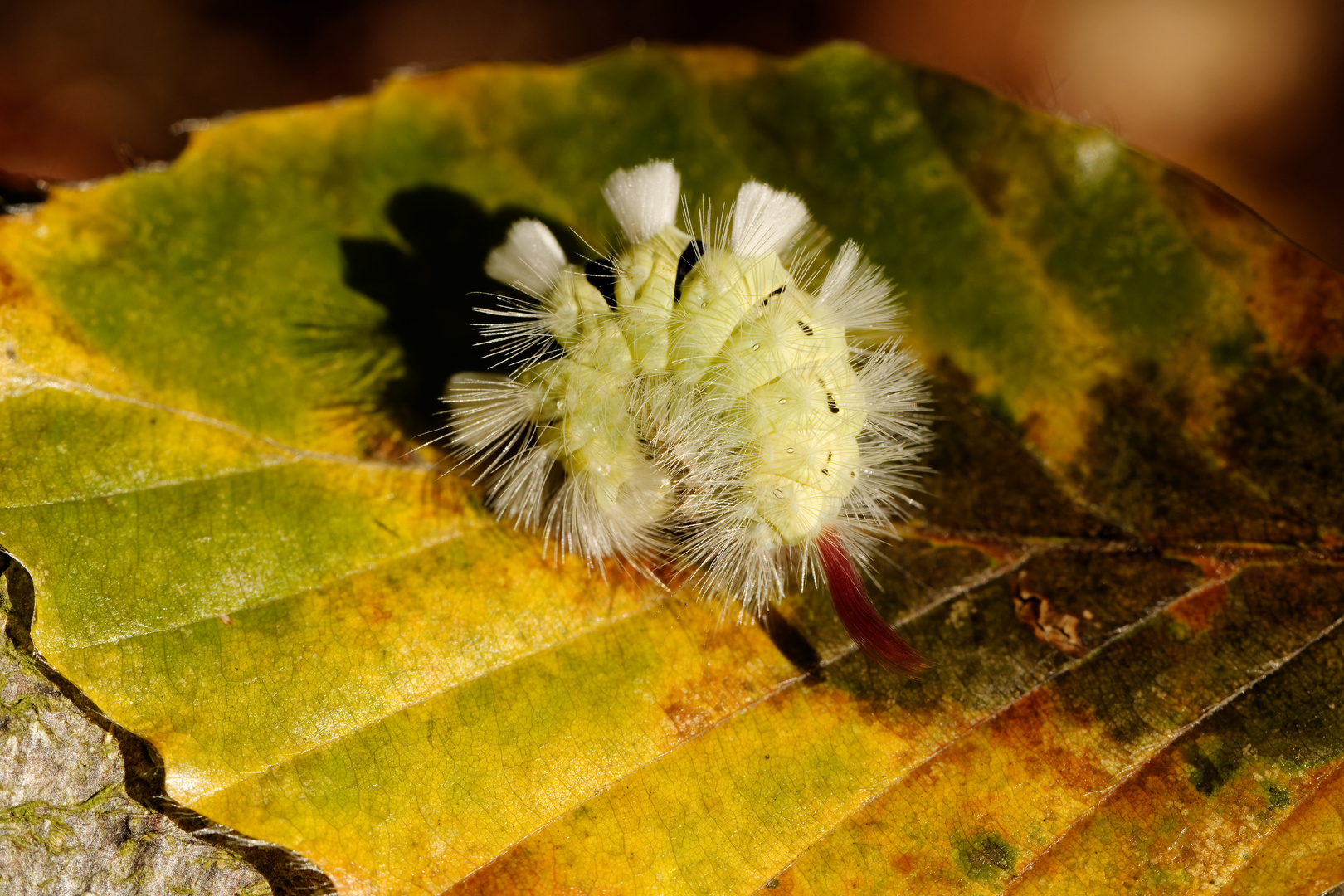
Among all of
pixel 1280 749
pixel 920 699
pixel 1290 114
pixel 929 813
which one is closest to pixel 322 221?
pixel 920 699

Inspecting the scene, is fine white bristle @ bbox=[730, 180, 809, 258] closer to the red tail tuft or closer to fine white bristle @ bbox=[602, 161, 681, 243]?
fine white bristle @ bbox=[602, 161, 681, 243]

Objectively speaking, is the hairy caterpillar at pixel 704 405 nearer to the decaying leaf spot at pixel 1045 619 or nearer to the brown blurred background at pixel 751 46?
the decaying leaf spot at pixel 1045 619

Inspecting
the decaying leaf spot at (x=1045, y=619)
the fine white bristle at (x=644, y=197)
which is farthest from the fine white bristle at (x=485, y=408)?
the decaying leaf spot at (x=1045, y=619)

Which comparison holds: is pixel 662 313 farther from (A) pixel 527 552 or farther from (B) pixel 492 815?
(B) pixel 492 815

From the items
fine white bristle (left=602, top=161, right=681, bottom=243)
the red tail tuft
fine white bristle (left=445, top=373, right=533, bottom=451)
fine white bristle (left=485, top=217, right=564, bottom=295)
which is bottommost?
fine white bristle (left=445, top=373, right=533, bottom=451)

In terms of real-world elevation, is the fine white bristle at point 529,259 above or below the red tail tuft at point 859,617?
above

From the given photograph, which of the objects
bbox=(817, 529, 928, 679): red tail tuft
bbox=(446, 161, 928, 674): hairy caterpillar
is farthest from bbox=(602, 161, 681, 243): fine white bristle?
bbox=(817, 529, 928, 679): red tail tuft
